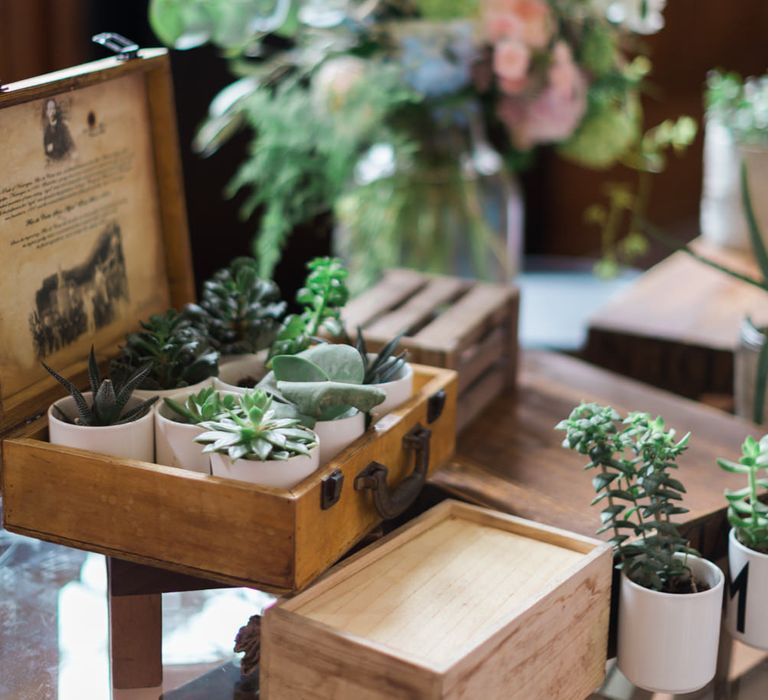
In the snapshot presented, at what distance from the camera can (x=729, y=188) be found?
216cm

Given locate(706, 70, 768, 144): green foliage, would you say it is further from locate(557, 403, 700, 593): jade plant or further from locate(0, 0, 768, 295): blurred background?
locate(557, 403, 700, 593): jade plant

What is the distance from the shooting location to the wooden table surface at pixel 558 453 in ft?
4.03

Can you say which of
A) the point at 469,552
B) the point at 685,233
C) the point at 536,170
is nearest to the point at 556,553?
the point at 469,552

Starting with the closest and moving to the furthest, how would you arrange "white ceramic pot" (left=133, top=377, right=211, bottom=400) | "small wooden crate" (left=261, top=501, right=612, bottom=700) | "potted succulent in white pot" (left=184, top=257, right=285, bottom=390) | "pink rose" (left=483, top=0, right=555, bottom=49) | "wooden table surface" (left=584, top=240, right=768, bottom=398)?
"small wooden crate" (left=261, top=501, right=612, bottom=700) < "white ceramic pot" (left=133, top=377, right=211, bottom=400) < "potted succulent in white pot" (left=184, top=257, right=285, bottom=390) < "pink rose" (left=483, top=0, right=555, bottom=49) < "wooden table surface" (left=584, top=240, right=768, bottom=398)

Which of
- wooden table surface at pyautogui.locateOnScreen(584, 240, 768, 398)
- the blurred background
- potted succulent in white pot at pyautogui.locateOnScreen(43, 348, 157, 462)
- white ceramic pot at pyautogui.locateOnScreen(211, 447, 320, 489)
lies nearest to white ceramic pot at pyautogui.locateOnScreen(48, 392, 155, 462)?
potted succulent in white pot at pyautogui.locateOnScreen(43, 348, 157, 462)

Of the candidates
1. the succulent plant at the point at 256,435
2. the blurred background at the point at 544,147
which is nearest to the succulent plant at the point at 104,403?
the succulent plant at the point at 256,435

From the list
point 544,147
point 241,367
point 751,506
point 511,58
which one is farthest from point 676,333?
point 544,147

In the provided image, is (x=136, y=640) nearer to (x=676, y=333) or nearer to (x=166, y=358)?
(x=166, y=358)

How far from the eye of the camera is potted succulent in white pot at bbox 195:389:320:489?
0.96 metres

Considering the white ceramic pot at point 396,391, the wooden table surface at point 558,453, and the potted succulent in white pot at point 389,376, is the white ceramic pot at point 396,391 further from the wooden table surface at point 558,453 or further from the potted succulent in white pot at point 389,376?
the wooden table surface at point 558,453

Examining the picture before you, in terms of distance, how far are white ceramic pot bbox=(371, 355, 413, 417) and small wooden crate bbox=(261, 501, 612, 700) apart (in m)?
0.12

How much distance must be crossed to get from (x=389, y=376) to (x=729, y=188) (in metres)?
1.24

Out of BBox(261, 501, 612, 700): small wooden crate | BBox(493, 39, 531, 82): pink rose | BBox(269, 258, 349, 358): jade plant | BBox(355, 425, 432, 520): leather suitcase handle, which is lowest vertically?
BBox(261, 501, 612, 700): small wooden crate

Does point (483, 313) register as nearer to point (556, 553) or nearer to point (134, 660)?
point (556, 553)
